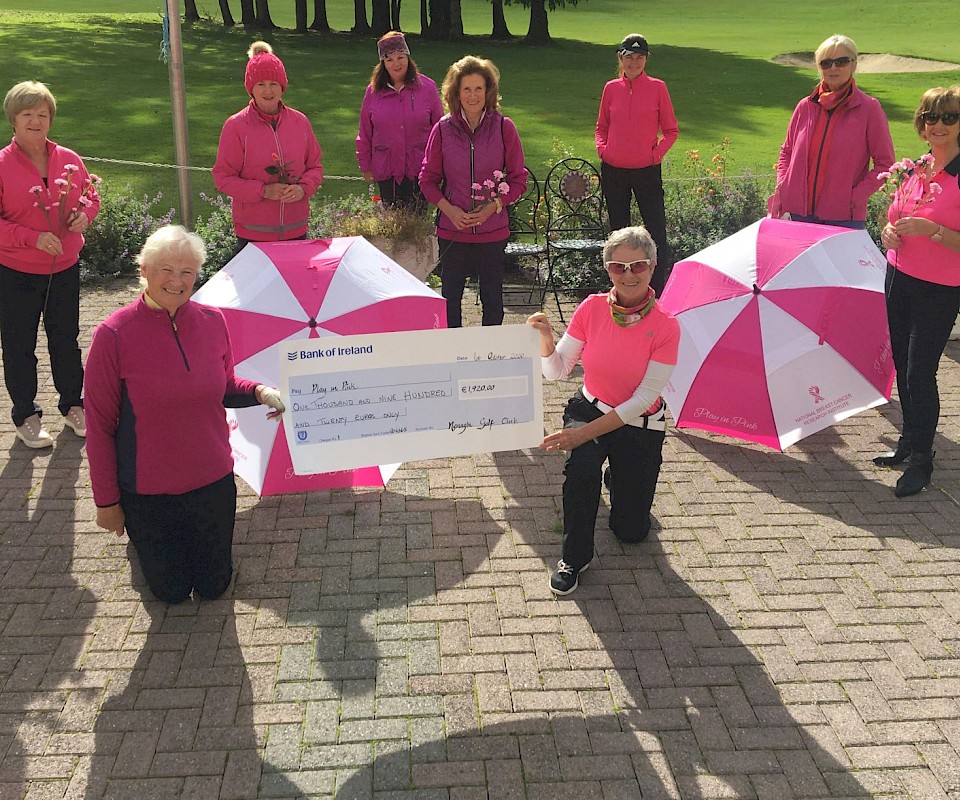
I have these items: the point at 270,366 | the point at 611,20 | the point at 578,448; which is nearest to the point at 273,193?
the point at 270,366

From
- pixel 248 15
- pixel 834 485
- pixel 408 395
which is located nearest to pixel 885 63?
pixel 248 15

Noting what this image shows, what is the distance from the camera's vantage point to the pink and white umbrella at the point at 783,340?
6062 millimetres

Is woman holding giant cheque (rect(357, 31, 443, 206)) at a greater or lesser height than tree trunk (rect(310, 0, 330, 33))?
lesser

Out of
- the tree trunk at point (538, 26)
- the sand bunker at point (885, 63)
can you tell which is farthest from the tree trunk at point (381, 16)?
the sand bunker at point (885, 63)

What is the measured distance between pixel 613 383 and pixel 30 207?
3.71 m

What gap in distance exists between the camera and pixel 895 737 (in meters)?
3.95

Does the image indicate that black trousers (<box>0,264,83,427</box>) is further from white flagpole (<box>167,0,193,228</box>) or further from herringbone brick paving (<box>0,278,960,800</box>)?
white flagpole (<box>167,0,193,228</box>)

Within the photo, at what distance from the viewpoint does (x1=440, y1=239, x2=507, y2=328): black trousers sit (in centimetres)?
672

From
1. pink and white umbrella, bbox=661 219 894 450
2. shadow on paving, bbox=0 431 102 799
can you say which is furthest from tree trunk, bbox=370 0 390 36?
shadow on paving, bbox=0 431 102 799

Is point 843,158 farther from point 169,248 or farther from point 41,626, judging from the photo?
point 41,626

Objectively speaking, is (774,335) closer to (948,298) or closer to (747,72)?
(948,298)

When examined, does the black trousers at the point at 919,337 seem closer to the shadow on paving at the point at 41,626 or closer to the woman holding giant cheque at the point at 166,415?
the woman holding giant cheque at the point at 166,415

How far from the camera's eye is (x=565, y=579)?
16.0 ft

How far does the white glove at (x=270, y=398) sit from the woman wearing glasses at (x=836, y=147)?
430cm
